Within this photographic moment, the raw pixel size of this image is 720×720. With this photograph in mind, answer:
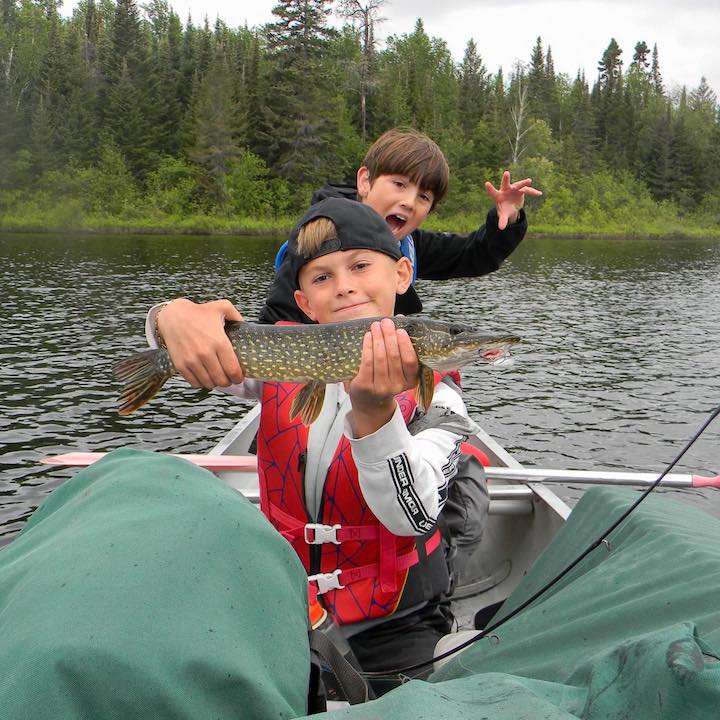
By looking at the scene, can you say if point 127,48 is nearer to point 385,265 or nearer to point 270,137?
point 270,137

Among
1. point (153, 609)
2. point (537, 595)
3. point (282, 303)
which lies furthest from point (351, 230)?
point (153, 609)

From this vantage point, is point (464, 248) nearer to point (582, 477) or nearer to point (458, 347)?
point (582, 477)

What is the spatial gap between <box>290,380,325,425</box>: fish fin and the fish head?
1.25 feet

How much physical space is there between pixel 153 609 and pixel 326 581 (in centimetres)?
150

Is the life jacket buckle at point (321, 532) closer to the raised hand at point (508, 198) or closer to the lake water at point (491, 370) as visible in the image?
the raised hand at point (508, 198)

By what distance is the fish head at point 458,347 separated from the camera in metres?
2.40

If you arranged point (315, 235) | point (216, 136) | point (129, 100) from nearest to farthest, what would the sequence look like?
point (315, 235) → point (216, 136) → point (129, 100)

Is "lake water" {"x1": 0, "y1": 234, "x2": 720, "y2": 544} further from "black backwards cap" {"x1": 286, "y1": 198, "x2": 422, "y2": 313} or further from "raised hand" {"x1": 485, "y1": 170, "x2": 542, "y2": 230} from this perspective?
"black backwards cap" {"x1": 286, "y1": 198, "x2": 422, "y2": 313}

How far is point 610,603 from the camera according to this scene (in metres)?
1.90

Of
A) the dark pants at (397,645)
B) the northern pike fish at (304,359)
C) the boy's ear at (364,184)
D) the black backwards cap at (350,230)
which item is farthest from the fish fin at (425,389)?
the boy's ear at (364,184)

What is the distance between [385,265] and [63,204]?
5203cm

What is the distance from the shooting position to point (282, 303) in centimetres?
378

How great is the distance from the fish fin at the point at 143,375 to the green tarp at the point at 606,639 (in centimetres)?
126

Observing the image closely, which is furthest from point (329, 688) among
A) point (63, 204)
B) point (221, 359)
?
point (63, 204)
